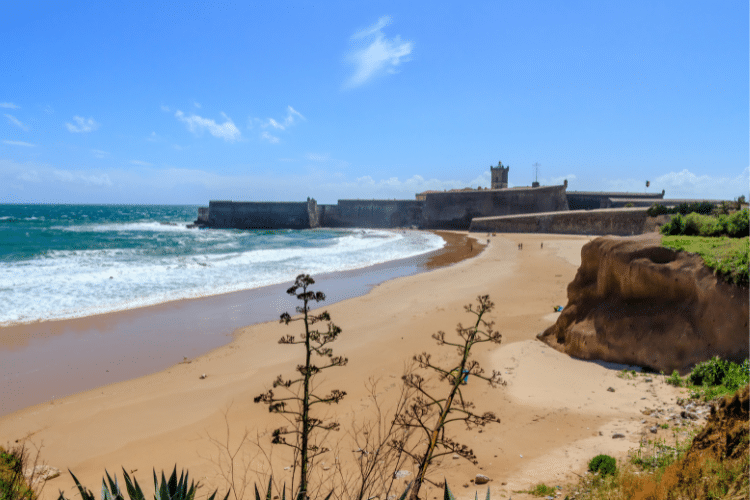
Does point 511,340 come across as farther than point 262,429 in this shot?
Yes

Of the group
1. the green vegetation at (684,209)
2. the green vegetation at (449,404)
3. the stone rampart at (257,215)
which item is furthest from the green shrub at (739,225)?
the stone rampart at (257,215)

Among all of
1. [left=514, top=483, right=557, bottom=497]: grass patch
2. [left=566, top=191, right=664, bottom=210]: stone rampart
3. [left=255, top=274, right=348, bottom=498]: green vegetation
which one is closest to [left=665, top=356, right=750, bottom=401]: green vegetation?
[left=514, top=483, right=557, bottom=497]: grass patch

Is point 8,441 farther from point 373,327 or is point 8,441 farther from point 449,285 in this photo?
point 449,285

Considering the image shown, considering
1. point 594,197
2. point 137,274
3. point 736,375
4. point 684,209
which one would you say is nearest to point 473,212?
point 594,197

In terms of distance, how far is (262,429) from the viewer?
568 centimetres

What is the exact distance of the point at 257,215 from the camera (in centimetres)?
5772

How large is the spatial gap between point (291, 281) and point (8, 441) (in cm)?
1229

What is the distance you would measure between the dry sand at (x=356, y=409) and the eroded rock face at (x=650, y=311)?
20.5 inches

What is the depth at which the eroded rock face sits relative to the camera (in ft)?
19.9

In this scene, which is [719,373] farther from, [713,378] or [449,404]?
[449,404]

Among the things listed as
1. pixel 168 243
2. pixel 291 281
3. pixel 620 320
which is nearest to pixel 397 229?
pixel 168 243

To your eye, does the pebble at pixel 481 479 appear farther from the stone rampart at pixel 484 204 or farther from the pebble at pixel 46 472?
the stone rampart at pixel 484 204

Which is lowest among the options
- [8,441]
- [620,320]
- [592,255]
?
[8,441]

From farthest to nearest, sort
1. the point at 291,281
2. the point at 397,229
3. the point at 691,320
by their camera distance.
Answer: the point at 397,229
the point at 291,281
the point at 691,320
